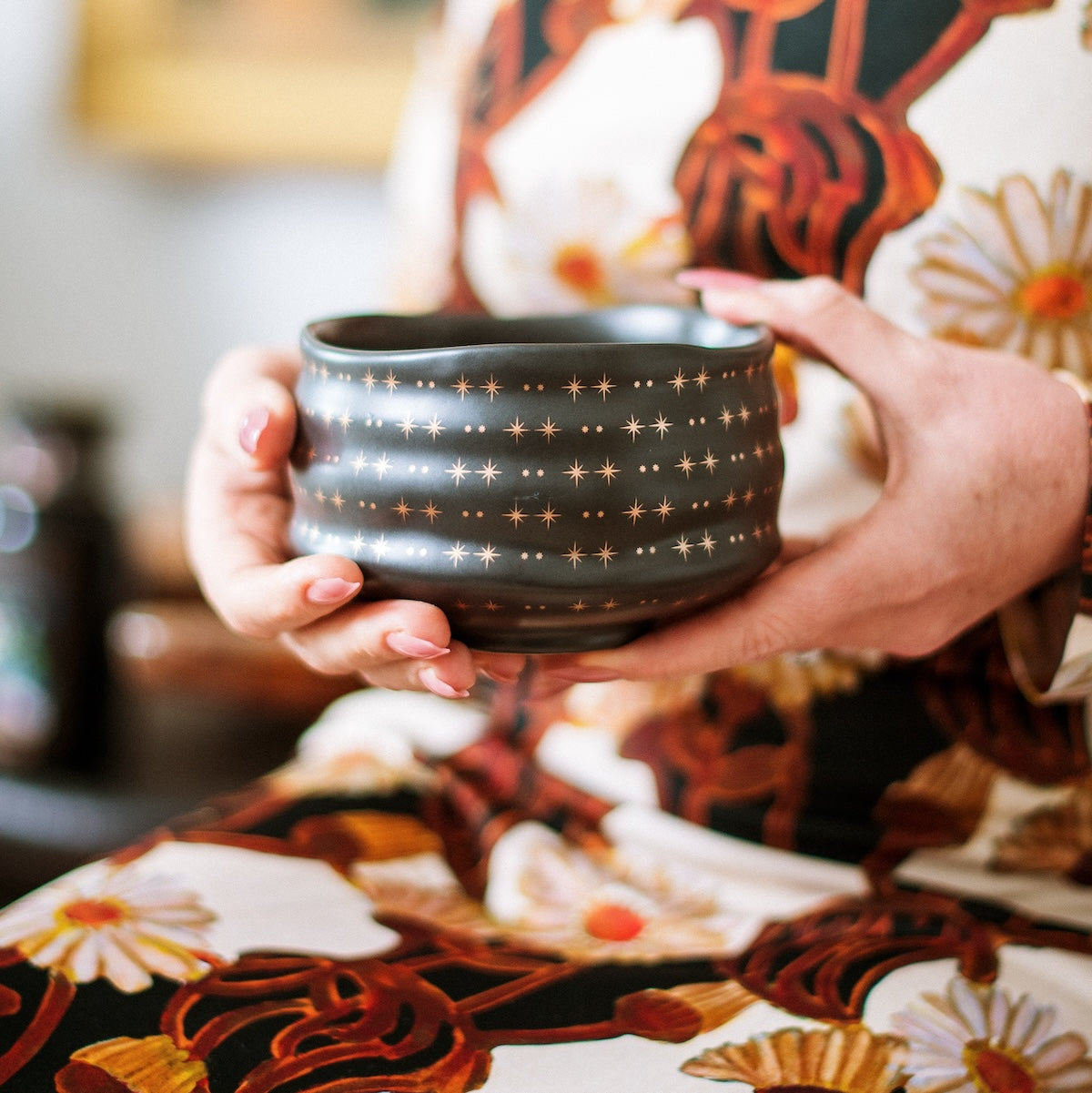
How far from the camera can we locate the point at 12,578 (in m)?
1.00

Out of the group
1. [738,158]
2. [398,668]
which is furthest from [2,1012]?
[738,158]

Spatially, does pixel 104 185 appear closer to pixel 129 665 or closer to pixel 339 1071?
pixel 129 665

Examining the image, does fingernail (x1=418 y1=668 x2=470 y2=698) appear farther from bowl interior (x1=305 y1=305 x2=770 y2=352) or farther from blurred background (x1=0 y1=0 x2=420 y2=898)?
blurred background (x1=0 y1=0 x2=420 y2=898)

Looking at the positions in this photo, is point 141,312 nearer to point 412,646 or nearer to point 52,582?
point 52,582

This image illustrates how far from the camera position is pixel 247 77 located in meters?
1.21

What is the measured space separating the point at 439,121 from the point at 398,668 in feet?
1.14

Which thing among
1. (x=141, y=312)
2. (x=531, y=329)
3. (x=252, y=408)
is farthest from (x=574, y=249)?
(x=141, y=312)

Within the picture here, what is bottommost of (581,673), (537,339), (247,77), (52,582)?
(52,582)

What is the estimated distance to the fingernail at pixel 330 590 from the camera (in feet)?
1.05

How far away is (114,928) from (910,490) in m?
0.32

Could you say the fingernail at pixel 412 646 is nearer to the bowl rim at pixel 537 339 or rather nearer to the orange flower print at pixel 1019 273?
the bowl rim at pixel 537 339

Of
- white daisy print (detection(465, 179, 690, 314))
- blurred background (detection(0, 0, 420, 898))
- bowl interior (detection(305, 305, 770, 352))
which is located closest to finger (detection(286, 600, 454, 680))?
bowl interior (detection(305, 305, 770, 352))

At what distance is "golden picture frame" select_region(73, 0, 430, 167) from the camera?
1.16m

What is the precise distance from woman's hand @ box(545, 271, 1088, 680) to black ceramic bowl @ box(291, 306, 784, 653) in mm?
25
